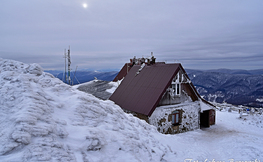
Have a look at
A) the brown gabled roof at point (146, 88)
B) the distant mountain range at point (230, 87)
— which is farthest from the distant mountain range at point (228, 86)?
the brown gabled roof at point (146, 88)

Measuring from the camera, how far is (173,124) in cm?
1488

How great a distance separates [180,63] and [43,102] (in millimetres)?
12158

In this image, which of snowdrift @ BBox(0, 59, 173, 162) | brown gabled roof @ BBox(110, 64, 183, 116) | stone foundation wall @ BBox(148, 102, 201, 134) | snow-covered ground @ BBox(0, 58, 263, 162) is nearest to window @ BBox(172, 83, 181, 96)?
brown gabled roof @ BBox(110, 64, 183, 116)

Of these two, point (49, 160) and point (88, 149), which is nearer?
point (49, 160)

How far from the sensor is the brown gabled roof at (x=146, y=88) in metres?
13.8

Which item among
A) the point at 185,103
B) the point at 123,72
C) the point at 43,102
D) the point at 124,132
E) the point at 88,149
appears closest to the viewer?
the point at 88,149

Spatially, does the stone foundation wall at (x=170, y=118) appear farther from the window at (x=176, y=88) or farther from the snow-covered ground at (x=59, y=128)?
the snow-covered ground at (x=59, y=128)

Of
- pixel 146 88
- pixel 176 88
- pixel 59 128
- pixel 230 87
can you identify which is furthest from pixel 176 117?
pixel 230 87

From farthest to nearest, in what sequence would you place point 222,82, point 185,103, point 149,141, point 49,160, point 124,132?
point 222,82 < point 185,103 < point 149,141 < point 124,132 < point 49,160

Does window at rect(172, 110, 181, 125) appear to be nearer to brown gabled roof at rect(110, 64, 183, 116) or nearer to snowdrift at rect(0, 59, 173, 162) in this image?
brown gabled roof at rect(110, 64, 183, 116)

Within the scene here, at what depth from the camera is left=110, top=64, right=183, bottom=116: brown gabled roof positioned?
13.8 meters

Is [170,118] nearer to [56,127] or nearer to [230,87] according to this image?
[56,127]

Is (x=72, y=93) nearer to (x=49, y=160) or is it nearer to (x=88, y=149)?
(x=88, y=149)

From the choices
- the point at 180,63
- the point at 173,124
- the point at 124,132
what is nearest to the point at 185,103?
the point at 173,124
